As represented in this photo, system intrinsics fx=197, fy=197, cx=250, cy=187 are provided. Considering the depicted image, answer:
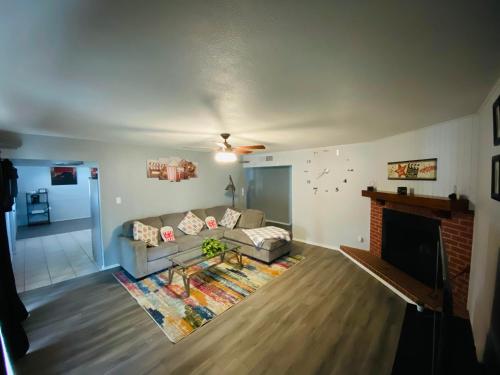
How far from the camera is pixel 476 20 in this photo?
81 centimetres

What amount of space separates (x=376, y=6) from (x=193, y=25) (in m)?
0.72

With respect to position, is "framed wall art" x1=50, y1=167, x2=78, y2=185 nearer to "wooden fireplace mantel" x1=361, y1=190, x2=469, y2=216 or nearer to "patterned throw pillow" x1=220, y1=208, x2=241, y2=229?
"patterned throw pillow" x1=220, y1=208, x2=241, y2=229

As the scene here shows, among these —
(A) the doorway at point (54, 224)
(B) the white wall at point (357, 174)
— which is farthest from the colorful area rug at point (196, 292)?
(B) the white wall at point (357, 174)

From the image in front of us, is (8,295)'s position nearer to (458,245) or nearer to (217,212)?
(217,212)

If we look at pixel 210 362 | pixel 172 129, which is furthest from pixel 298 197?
pixel 210 362

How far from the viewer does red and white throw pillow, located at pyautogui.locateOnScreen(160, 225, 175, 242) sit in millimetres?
3799

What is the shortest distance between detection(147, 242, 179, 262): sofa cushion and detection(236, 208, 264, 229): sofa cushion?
1.65m

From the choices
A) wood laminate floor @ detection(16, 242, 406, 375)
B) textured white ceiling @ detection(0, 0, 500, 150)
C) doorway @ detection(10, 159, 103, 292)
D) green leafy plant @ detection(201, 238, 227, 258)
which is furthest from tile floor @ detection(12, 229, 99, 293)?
textured white ceiling @ detection(0, 0, 500, 150)

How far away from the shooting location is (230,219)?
15.9ft

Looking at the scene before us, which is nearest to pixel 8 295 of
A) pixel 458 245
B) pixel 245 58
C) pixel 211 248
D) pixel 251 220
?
pixel 211 248

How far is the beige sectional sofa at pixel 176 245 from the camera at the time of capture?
319cm

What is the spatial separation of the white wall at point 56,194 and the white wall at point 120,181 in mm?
5191

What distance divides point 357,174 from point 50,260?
6425 mm

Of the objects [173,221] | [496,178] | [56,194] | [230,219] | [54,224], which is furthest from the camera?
[56,194]
